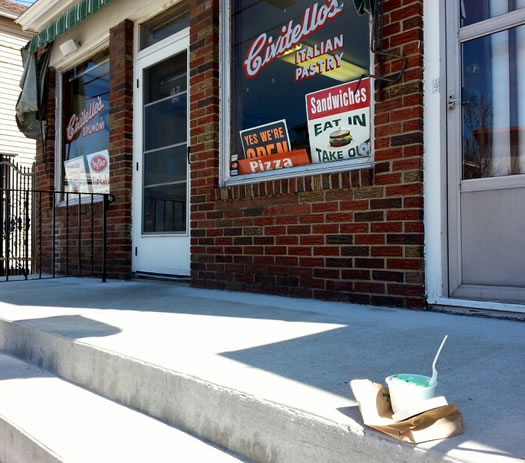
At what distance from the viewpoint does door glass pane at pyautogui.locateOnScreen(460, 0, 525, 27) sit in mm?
2814

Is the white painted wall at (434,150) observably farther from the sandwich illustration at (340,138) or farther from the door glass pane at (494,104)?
the sandwich illustration at (340,138)

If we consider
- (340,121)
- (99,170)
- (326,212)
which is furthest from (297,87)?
(99,170)

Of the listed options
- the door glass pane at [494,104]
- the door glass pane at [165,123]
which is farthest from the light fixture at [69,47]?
the door glass pane at [494,104]

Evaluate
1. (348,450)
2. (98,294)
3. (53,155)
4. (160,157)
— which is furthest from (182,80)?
(348,450)

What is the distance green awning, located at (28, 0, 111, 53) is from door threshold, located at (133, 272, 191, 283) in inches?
114

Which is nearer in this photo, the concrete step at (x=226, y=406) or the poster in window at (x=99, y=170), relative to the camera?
the concrete step at (x=226, y=406)

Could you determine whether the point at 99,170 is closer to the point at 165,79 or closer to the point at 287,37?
the point at 165,79

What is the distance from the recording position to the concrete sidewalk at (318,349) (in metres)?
1.32

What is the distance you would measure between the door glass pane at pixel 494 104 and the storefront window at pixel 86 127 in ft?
14.2

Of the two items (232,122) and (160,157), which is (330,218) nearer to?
(232,122)

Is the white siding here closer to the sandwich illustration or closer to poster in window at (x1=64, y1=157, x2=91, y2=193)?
poster in window at (x1=64, y1=157, x2=91, y2=193)

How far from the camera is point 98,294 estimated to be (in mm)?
4230

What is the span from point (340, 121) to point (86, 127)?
4.23m

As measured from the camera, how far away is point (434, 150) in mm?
3004
